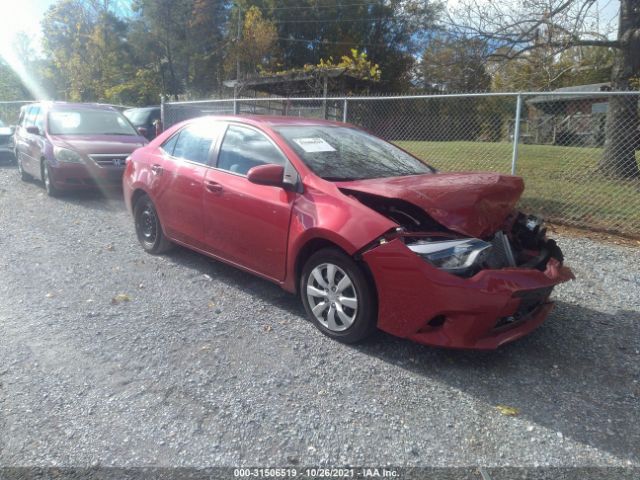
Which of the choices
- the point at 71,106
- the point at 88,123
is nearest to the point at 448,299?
the point at 88,123

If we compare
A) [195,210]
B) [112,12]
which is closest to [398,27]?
[112,12]

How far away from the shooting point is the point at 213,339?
153 inches

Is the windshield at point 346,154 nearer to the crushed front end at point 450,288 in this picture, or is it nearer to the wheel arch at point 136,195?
the crushed front end at point 450,288

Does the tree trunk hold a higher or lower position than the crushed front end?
higher

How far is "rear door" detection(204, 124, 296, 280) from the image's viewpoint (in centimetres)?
417

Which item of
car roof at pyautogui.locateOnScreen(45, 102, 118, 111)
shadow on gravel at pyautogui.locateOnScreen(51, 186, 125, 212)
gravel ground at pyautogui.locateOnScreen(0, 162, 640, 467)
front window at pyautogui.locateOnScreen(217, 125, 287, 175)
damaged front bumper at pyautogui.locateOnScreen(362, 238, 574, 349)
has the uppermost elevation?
car roof at pyautogui.locateOnScreen(45, 102, 118, 111)

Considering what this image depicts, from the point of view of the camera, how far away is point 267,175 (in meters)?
4.02

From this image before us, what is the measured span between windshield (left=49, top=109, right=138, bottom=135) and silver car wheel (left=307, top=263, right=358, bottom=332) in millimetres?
7523

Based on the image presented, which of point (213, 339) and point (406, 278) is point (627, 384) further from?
point (213, 339)

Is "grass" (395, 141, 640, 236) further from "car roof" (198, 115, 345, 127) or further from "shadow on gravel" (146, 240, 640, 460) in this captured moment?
"car roof" (198, 115, 345, 127)

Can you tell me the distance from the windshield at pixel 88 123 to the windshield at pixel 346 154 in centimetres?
650

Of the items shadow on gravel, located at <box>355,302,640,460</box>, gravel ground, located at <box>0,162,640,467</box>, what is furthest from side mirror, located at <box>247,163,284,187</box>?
shadow on gravel, located at <box>355,302,640,460</box>

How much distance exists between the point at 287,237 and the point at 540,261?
6.13 ft

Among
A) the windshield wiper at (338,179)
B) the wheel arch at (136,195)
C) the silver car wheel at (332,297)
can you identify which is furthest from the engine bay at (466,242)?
the wheel arch at (136,195)
